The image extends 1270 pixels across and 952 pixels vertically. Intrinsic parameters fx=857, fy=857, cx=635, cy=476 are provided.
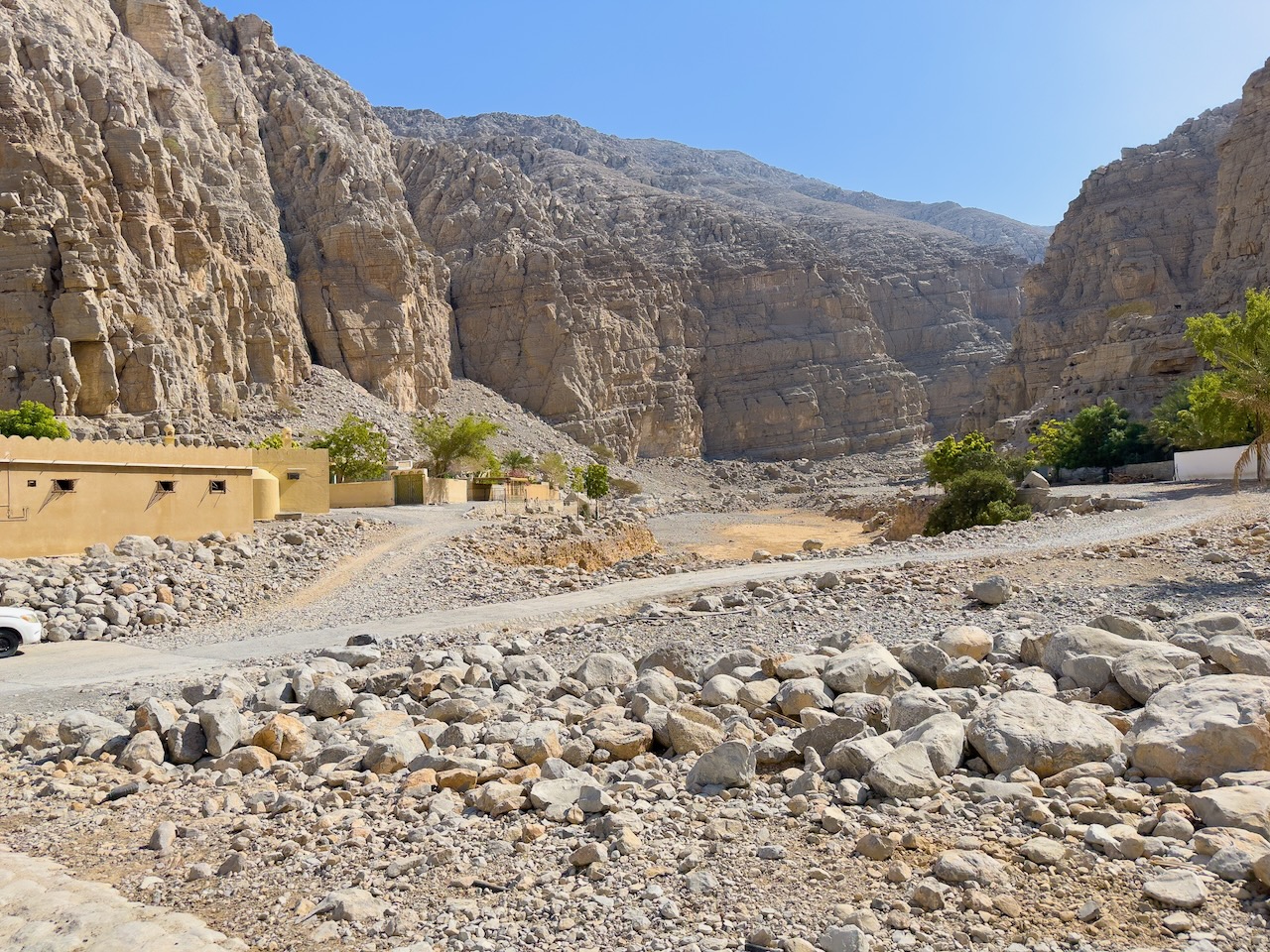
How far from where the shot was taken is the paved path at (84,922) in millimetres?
4715

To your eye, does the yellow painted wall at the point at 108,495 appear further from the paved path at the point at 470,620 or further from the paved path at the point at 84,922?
the paved path at the point at 84,922

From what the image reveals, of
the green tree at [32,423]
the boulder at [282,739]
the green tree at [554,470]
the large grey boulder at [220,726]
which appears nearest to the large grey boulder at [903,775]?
the boulder at [282,739]

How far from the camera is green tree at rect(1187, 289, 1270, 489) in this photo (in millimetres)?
18719

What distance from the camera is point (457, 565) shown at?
22.9 metres

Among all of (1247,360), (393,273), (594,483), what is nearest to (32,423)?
(594,483)

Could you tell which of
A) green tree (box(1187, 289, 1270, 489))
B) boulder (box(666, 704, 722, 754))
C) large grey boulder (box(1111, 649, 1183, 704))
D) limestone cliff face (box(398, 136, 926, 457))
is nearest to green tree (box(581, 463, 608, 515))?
limestone cliff face (box(398, 136, 926, 457))

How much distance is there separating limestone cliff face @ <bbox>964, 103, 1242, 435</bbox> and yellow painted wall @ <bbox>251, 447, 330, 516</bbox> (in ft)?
203

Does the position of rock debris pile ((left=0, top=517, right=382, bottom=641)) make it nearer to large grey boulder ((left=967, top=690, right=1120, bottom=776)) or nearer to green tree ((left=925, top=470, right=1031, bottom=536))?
large grey boulder ((left=967, top=690, right=1120, bottom=776))

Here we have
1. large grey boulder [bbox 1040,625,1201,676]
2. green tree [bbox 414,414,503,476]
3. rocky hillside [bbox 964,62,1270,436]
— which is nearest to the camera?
large grey boulder [bbox 1040,625,1201,676]

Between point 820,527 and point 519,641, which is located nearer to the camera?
point 519,641

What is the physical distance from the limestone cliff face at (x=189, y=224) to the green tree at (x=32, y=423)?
5509mm

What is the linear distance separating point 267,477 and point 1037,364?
7061 cm

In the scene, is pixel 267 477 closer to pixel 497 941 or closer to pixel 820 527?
pixel 497 941

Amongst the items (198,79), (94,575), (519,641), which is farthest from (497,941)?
(198,79)
